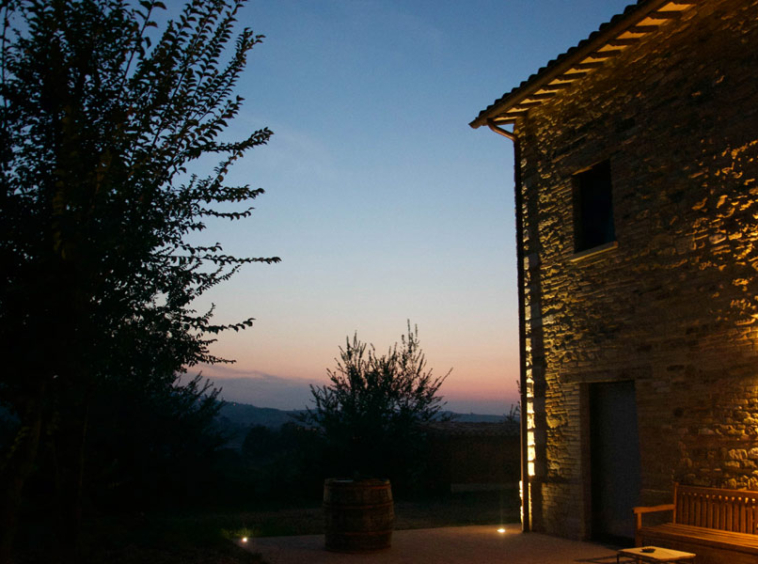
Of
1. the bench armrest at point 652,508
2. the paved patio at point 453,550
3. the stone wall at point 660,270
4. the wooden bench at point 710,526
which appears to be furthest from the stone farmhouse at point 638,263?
the paved patio at point 453,550

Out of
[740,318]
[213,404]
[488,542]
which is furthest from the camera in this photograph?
[213,404]

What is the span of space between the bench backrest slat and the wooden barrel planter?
293cm

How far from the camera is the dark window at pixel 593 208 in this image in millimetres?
7777

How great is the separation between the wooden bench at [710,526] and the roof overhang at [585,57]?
470 centimetres

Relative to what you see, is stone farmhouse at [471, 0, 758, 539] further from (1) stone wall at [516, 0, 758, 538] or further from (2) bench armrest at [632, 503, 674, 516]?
(2) bench armrest at [632, 503, 674, 516]

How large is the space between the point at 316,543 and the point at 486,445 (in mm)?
9910

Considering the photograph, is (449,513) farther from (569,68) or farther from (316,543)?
(569,68)

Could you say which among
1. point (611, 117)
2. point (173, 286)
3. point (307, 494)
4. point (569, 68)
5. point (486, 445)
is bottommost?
point (307, 494)

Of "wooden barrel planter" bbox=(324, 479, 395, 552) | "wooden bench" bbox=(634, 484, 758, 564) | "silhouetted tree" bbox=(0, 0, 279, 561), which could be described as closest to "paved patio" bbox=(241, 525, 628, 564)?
"wooden barrel planter" bbox=(324, 479, 395, 552)

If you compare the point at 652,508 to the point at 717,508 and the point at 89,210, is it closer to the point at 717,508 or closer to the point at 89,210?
the point at 717,508

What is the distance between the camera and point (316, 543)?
755 centimetres

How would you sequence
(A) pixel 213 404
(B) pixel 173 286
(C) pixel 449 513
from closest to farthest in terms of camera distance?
1. (B) pixel 173 286
2. (C) pixel 449 513
3. (A) pixel 213 404

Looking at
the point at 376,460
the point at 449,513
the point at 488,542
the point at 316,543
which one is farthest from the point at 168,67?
the point at 376,460

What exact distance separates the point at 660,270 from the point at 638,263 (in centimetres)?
30
